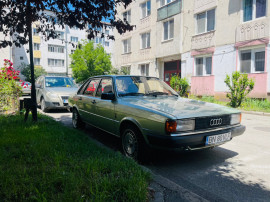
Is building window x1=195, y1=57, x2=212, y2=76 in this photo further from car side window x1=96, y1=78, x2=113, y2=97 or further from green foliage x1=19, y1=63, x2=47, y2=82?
green foliage x1=19, y1=63, x2=47, y2=82

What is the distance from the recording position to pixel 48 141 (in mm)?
4215

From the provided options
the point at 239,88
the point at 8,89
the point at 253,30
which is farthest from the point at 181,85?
the point at 8,89

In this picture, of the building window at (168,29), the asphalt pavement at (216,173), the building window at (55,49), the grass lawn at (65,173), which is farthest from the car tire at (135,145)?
the building window at (55,49)

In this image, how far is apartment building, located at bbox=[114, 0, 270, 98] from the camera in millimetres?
12508

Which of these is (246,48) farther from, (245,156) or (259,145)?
(245,156)

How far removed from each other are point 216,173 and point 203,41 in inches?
554

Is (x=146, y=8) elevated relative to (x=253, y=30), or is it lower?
elevated

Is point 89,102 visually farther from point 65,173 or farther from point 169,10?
point 169,10

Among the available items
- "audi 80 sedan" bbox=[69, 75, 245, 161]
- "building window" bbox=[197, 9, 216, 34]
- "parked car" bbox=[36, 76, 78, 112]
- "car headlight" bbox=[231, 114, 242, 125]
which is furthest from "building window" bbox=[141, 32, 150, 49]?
"car headlight" bbox=[231, 114, 242, 125]

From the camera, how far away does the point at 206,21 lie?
1562 cm

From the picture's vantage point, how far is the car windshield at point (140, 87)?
443 cm

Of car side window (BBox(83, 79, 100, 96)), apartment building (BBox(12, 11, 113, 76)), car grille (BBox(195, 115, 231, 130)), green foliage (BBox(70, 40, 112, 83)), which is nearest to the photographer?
car grille (BBox(195, 115, 231, 130))

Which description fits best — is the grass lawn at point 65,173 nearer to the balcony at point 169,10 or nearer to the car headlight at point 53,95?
the car headlight at point 53,95

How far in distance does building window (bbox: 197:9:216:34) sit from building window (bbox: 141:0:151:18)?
257 inches
